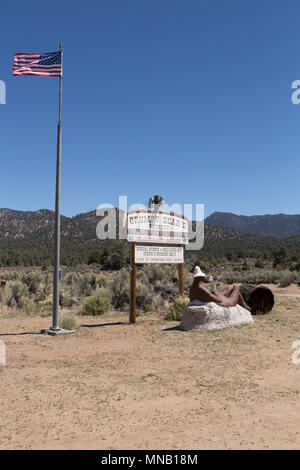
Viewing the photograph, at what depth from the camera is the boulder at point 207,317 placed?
12789mm

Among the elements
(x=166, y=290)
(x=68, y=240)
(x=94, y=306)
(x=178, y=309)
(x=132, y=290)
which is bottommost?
(x=94, y=306)

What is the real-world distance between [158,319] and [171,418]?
1020 cm

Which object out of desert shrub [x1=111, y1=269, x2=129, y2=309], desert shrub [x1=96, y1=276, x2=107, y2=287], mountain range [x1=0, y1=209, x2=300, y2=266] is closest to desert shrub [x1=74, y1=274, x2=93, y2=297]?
desert shrub [x1=96, y1=276, x2=107, y2=287]

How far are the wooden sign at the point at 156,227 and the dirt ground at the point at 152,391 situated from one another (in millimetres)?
3900

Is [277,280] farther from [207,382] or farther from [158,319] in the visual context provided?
[207,382]

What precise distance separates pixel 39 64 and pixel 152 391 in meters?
10.7

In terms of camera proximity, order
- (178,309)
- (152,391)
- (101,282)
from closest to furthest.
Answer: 1. (152,391)
2. (178,309)
3. (101,282)

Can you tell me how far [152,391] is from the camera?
7.14 meters

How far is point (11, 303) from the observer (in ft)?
64.7

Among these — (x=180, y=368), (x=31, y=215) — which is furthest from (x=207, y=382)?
(x=31, y=215)

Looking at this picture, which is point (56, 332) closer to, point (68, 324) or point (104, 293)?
point (68, 324)

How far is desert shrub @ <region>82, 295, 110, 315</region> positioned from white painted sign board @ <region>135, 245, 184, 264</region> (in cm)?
326

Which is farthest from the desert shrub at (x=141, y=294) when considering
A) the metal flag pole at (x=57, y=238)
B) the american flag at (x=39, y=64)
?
the american flag at (x=39, y=64)

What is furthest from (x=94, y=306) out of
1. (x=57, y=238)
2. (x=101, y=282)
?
(x=101, y=282)
